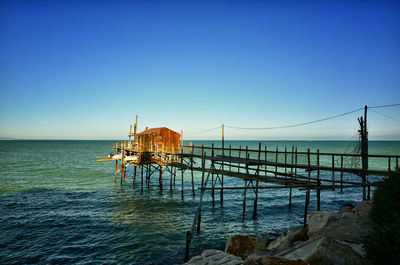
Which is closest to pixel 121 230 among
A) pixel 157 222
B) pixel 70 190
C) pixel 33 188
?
pixel 157 222

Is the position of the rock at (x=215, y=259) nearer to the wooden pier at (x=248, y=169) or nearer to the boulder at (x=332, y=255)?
the wooden pier at (x=248, y=169)

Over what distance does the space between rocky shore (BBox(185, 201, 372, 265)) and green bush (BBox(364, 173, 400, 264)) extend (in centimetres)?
82

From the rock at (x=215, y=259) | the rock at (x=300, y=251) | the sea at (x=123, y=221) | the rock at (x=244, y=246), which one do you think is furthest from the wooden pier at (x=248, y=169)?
the rock at (x=300, y=251)

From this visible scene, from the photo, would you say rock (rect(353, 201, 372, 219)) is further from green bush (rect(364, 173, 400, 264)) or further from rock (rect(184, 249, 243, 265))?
rock (rect(184, 249, 243, 265))

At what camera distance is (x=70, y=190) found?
2577 cm

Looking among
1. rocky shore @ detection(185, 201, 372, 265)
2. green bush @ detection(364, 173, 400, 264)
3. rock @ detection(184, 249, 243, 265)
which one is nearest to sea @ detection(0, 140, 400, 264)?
rock @ detection(184, 249, 243, 265)

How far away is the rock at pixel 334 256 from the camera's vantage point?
6.23 meters

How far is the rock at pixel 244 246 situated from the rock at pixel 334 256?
4185mm

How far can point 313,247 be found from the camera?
24.3ft

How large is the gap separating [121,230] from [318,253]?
1252 cm

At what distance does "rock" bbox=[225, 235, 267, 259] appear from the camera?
10.2m

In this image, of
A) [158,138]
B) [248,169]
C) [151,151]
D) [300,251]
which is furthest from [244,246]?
[158,138]

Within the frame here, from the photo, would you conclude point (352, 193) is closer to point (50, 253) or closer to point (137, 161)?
point (137, 161)

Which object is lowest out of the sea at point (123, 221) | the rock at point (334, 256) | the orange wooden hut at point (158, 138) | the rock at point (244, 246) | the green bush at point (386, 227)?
the sea at point (123, 221)
